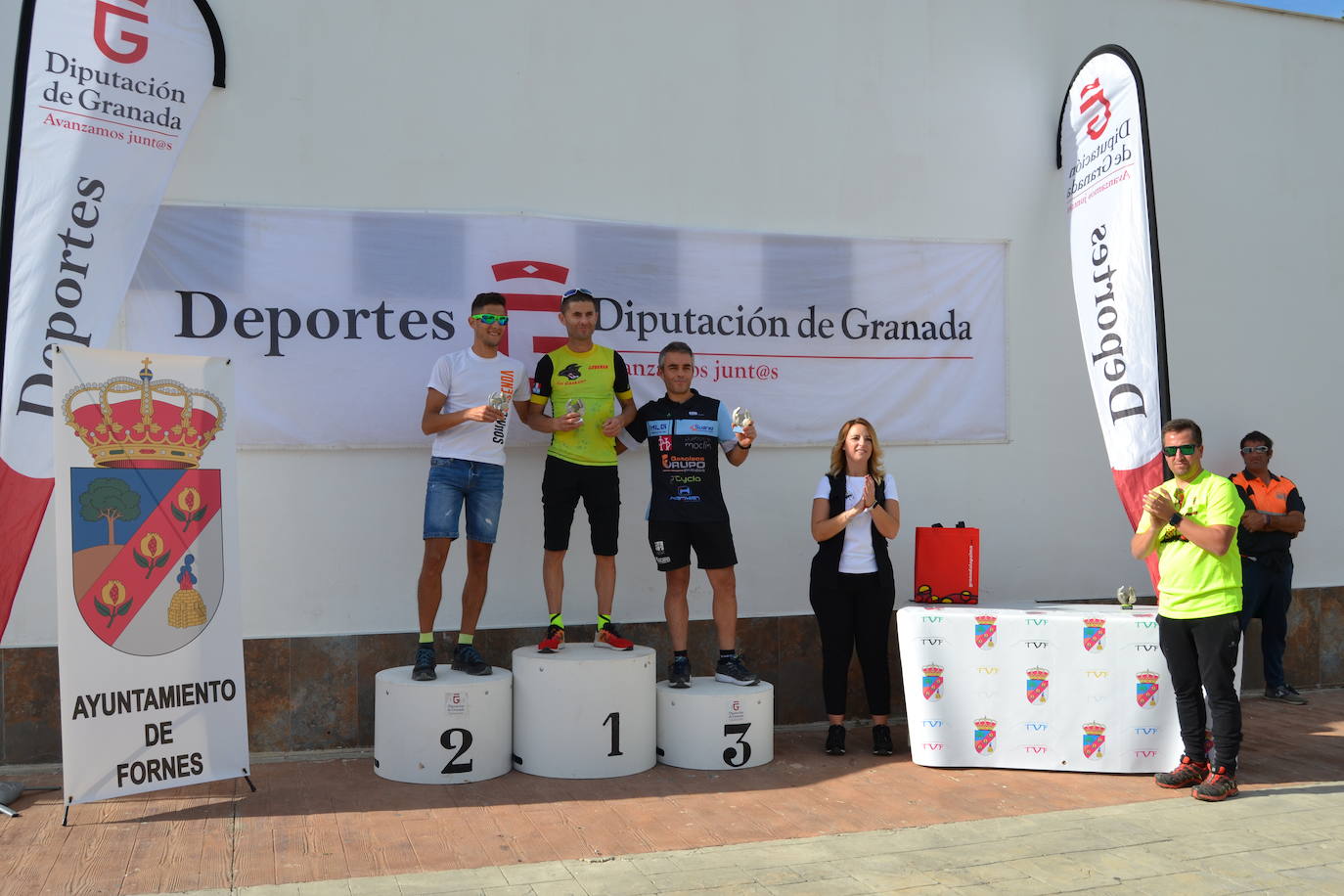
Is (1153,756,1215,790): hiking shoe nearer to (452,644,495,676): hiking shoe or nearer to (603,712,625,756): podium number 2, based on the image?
(603,712,625,756): podium number 2

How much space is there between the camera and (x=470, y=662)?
5336 millimetres

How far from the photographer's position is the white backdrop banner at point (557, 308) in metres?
5.58

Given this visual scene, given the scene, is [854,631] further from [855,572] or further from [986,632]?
[986,632]

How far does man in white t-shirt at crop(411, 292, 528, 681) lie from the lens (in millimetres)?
5324

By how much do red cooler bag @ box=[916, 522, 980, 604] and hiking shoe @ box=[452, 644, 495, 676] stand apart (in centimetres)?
222

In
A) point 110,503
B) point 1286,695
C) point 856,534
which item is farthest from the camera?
point 1286,695

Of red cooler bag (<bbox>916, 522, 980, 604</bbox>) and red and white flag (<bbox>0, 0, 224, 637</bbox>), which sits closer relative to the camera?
red and white flag (<bbox>0, 0, 224, 637</bbox>)

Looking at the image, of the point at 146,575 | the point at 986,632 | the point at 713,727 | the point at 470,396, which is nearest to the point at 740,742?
the point at 713,727

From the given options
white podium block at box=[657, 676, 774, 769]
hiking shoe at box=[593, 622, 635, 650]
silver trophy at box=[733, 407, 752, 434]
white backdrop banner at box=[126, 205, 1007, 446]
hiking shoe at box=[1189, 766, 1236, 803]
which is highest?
white backdrop banner at box=[126, 205, 1007, 446]

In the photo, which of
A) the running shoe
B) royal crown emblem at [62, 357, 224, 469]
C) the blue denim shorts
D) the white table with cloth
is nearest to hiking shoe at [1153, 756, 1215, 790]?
the running shoe

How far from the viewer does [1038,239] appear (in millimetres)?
6906

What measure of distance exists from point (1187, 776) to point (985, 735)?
87 cm

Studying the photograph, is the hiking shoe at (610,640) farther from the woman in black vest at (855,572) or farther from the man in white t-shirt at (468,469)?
the woman in black vest at (855,572)

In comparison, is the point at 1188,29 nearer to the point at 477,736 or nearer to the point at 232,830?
the point at 477,736
